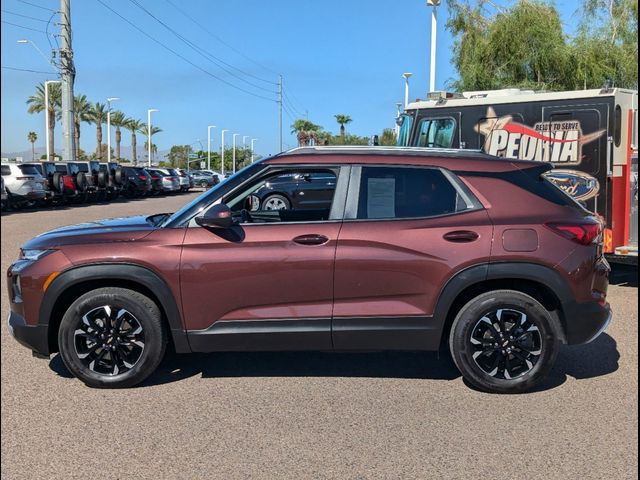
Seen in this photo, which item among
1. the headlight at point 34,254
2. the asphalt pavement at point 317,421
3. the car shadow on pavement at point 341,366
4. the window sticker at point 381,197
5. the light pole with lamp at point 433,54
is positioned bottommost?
the asphalt pavement at point 317,421

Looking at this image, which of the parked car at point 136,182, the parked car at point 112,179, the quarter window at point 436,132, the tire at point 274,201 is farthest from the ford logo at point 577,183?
the parked car at point 136,182

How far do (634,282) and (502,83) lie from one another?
496 inches

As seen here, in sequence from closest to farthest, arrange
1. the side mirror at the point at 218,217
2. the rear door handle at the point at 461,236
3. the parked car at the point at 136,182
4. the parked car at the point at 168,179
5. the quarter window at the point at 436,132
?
1. the side mirror at the point at 218,217
2. the rear door handle at the point at 461,236
3. the quarter window at the point at 436,132
4. the parked car at the point at 136,182
5. the parked car at the point at 168,179

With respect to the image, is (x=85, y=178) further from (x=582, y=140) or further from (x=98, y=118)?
(x=98, y=118)

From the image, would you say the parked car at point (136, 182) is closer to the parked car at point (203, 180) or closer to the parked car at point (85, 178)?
the parked car at point (85, 178)

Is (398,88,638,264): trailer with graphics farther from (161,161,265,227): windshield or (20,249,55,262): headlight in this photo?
(20,249,55,262): headlight

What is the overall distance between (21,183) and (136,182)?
12.6 m

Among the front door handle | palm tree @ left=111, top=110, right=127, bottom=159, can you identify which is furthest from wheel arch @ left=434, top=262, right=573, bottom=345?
palm tree @ left=111, top=110, right=127, bottom=159

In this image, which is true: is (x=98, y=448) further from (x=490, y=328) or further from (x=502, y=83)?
(x=502, y=83)

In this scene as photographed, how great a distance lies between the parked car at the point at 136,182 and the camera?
3353cm

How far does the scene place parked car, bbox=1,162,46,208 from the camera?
2147cm

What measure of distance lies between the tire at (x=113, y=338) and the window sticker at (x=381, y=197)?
5.71 feet

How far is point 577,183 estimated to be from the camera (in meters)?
8.62

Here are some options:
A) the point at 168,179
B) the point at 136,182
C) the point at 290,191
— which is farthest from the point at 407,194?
the point at 168,179
